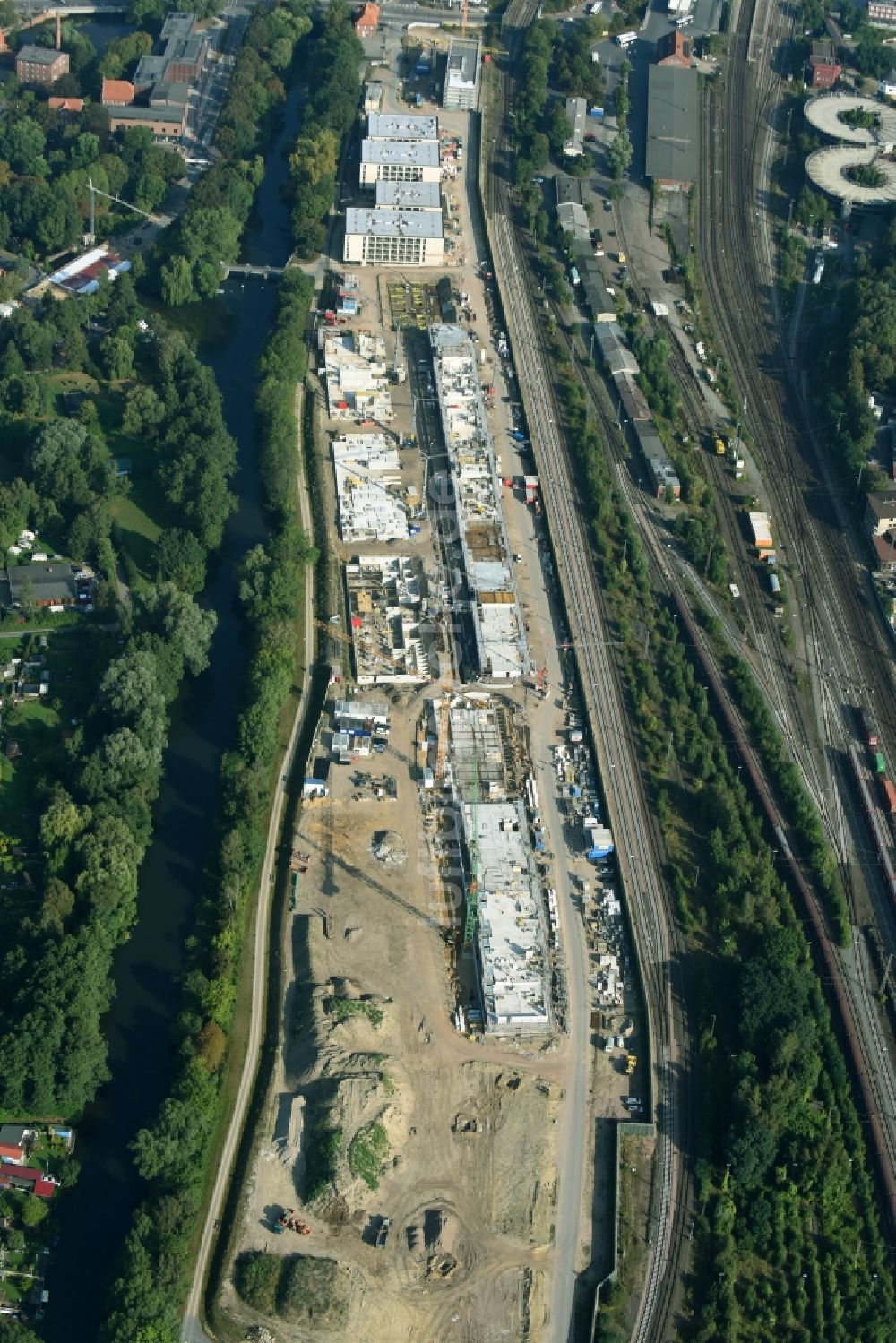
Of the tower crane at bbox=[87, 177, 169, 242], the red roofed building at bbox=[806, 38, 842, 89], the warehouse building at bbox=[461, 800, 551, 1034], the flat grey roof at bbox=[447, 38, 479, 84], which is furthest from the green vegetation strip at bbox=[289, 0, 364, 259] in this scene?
the warehouse building at bbox=[461, 800, 551, 1034]

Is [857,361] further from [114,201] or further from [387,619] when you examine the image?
[114,201]

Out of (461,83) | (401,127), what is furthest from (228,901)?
(461,83)

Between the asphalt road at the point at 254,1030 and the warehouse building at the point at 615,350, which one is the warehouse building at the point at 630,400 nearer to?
the warehouse building at the point at 615,350

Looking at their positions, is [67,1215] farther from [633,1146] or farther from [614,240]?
[614,240]

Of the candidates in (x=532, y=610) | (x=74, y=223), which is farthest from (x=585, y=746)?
(x=74, y=223)

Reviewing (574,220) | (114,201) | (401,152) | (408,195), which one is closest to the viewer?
(114,201)

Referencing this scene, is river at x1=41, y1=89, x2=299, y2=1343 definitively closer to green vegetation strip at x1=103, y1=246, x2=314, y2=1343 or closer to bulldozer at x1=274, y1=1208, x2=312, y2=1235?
green vegetation strip at x1=103, y1=246, x2=314, y2=1343

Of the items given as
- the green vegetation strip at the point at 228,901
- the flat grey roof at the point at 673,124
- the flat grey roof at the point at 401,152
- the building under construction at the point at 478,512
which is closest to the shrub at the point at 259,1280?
the green vegetation strip at the point at 228,901
